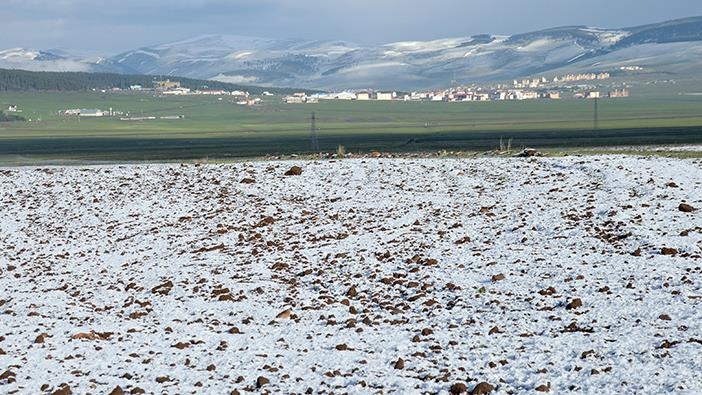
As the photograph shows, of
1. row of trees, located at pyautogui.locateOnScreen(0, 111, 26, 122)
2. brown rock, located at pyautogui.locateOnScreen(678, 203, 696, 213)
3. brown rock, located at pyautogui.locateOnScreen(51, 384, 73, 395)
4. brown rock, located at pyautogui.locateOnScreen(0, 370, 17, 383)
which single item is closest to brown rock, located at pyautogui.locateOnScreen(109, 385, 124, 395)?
brown rock, located at pyautogui.locateOnScreen(51, 384, 73, 395)

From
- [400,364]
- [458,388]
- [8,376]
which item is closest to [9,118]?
[8,376]

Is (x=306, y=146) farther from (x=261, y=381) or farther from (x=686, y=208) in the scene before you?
(x=261, y=381)

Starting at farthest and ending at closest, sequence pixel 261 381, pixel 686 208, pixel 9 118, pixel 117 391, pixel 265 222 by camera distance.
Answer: pixel 9 118, pixel 265 222, pixel 686 208, pixel 261 381, pixel 117 391

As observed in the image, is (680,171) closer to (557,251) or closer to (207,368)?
(557,251)

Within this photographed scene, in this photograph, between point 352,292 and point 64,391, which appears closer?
point 64,391

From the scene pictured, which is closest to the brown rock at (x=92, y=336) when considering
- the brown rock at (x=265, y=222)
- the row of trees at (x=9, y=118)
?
the brown rock at (x=265, y=222)

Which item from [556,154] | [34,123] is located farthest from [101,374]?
[34,123]

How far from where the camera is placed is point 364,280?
770 inches

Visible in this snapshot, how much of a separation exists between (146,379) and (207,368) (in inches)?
35.7

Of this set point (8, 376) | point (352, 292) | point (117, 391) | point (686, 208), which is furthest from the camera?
point (686, 208)

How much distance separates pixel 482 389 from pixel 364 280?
291 inches

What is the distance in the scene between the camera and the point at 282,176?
1281 inches

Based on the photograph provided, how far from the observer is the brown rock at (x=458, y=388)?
40.8 feet

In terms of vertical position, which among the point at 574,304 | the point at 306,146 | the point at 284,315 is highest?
the point at 574,304
